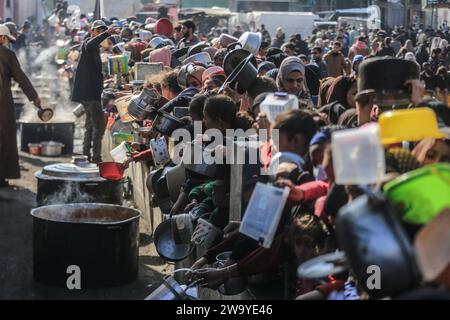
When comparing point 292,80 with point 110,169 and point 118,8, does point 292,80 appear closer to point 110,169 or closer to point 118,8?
point 110,169

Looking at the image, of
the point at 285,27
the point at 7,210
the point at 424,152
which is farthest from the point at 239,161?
the point at 285,27

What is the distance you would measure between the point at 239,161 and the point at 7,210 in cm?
569

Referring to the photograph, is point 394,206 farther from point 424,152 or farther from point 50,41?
point 50,41

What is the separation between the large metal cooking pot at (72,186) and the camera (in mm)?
8688

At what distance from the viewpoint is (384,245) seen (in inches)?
102

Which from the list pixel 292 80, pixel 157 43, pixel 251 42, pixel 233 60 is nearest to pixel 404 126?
pixel 292 80

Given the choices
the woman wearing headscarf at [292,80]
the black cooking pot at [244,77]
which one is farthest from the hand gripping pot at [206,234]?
the woman wearing headscarf at [292,80]

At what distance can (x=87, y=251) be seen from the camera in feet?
22.9

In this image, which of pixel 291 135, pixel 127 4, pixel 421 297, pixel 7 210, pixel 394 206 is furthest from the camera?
pixel 127 4

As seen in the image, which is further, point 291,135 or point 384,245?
point 291,135

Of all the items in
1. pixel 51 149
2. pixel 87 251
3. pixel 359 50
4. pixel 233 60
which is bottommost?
pixel 51 149

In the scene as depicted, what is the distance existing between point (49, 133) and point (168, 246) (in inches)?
351

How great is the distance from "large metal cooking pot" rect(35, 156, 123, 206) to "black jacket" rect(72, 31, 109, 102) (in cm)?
498

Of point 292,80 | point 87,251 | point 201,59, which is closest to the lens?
point 87,251
